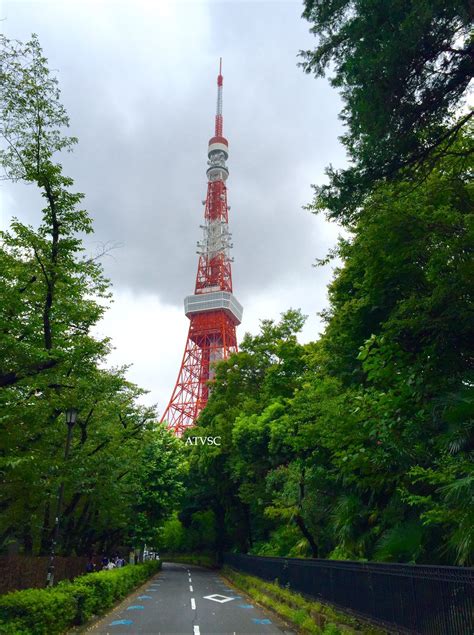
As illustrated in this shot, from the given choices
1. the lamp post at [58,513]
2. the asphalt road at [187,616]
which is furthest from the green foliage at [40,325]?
the asphalt road at [187,616]

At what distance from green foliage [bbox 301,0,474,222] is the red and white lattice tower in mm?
62611

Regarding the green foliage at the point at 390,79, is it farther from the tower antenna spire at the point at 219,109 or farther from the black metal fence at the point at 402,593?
the tower antenna spire at the point at 219,109

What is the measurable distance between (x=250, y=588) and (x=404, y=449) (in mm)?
14823

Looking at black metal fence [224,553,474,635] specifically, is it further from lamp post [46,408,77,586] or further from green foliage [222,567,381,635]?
lamp post [46,408,77,586]

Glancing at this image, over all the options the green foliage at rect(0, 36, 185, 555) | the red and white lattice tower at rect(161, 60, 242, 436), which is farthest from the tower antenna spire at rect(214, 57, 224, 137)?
the green foliage at rect(0, 36, 185, 555)

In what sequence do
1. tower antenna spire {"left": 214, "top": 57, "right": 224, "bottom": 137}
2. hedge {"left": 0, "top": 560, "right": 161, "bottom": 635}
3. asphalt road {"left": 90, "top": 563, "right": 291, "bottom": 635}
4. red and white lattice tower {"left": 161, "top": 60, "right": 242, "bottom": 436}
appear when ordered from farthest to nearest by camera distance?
tower antenna spire {"left": 214, "top": 57, "right": 224, "bottom": 137} < red and white lattice tower {"left": 161, "top": 60, "right": 242, "bottom": 436} < asphalt road {"left": 90, "top": 563, "right": 291, "bottom": 635} < hedge {"left": 0, "top": 560, "right": 161, "bottom": 635}

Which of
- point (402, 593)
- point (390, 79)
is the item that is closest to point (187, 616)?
point (402, 593)

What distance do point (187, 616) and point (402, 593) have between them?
27.4ft

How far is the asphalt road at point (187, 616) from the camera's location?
1120cm

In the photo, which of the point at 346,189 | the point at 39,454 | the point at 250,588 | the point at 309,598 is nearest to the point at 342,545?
the point at 309,598

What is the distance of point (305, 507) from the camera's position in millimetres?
16375

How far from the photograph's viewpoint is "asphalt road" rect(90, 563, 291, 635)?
11.2 m

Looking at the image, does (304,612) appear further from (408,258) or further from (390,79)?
(390,79)

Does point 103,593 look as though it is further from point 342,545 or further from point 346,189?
point 346,189
